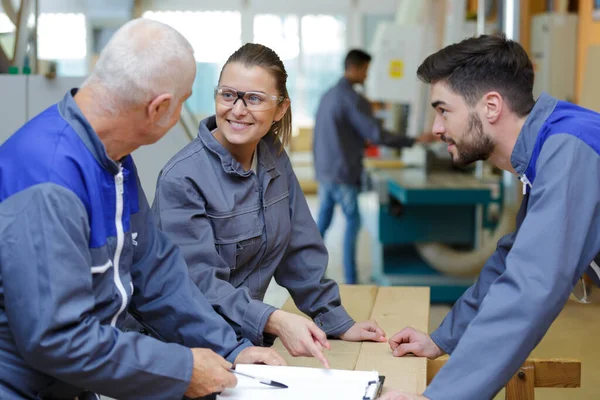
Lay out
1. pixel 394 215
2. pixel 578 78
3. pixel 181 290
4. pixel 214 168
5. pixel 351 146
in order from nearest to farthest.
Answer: pixel 181 290
pixel 214 168
pixel 394 215
pixel 351 146
pixel 578 78

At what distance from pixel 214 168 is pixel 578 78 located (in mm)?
5850

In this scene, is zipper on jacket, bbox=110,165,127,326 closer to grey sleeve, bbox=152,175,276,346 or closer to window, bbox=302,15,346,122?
grey sleeve, bbox=152,175,276,346

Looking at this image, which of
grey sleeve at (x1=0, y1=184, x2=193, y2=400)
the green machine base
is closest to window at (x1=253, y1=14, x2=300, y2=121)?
the green machine base

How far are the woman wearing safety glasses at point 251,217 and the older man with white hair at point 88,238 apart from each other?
0.35m

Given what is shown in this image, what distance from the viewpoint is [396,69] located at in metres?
6.97

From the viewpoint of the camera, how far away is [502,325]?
160cm

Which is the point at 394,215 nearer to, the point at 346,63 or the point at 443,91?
the point at 346,63

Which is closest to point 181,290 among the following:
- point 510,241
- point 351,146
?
point 510,241

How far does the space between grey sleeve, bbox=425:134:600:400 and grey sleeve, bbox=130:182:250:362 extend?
508 mm

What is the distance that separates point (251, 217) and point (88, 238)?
2.37 ft

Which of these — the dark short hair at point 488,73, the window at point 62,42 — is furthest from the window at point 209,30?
the dark short hair at point 488,73

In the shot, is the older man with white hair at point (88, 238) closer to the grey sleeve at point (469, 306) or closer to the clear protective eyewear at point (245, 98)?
the clear protective eyewear at point (245, 98)

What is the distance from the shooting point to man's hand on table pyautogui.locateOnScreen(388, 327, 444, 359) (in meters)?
2.03

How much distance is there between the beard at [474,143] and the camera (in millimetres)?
1863
